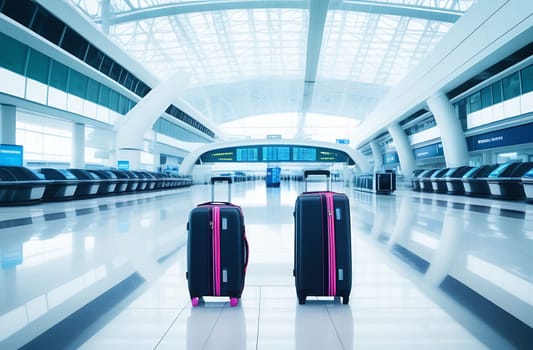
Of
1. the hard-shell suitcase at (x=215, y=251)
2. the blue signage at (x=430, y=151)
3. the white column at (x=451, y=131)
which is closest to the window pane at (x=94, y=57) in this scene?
the hard-shell suitcase at (x=215, y=251)

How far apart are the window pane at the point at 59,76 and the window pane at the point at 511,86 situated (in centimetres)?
2428

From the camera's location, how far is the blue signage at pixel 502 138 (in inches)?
590

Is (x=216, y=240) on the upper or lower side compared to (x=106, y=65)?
lower

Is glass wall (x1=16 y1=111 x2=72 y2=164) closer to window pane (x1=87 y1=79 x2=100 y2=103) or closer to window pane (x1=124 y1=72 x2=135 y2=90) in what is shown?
window pane (x1=124 y1=72 x2=135 y2=90)

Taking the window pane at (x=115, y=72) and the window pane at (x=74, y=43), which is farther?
the window pane at (x=115, y=72)

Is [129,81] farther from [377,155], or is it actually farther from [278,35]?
[377,155]

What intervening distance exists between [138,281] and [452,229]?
5306mm

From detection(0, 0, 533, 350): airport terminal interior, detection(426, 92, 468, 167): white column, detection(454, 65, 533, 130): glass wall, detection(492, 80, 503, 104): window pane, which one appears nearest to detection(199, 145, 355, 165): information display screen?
detection(0, 0, 533, 350): airport terminal interior

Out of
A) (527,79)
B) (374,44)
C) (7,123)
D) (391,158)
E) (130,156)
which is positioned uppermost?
(374,44)

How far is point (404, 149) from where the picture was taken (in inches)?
1110

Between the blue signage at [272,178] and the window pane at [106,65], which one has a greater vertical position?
the window pane at [106,65]

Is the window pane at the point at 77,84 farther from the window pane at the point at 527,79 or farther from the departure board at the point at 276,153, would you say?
the window pane at the point at 527,79

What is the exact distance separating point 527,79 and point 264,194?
46.5 ft

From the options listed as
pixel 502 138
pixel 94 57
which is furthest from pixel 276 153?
pixel 502 138
